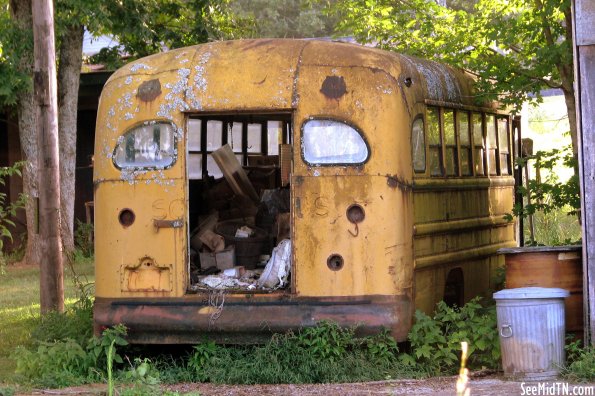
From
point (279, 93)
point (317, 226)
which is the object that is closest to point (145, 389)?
point (317, 226)

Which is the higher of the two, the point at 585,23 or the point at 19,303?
the point at 585,23

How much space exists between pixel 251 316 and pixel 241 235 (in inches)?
60.4

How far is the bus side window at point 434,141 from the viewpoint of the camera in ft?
32.0

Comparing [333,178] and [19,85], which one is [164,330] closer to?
[333,178]

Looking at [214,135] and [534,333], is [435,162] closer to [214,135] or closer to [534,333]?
[534,333]

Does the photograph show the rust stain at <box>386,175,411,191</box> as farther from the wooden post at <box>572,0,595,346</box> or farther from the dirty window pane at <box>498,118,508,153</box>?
the dirty window pane at <box>498,118,508,153</box>

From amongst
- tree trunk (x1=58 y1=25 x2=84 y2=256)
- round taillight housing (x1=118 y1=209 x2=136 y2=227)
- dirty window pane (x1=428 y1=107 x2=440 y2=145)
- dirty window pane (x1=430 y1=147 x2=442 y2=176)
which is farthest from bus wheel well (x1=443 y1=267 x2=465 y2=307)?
tree trunk (x1=58 y1=25 x2=84 y2=256)

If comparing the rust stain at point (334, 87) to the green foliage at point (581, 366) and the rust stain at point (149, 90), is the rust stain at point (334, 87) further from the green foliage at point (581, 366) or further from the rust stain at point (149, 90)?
the green foliage at point (581, 366)

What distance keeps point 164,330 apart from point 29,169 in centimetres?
1104

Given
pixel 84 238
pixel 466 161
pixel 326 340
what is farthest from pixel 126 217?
pixel 84 238

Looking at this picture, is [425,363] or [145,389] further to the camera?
[425,363]

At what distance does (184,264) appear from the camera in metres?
8.82

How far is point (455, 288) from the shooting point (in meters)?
10.8

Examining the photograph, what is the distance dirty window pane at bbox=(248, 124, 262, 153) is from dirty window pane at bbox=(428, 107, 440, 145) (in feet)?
7.80
